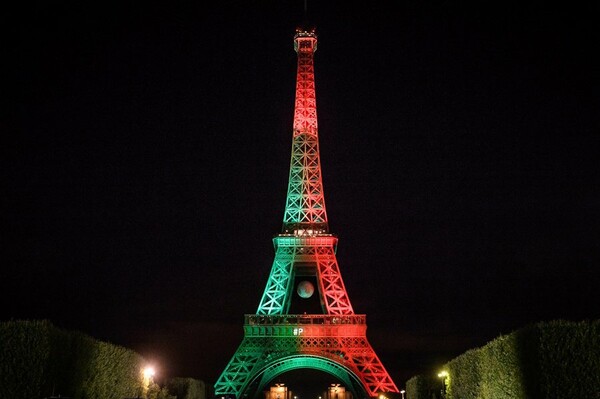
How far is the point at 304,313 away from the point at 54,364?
3299 cm

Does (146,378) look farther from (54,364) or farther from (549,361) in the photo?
(549,361)

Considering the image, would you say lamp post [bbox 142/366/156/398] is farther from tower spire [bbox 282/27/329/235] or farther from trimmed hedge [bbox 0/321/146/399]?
tower spire [bbox 282/27/329/235]

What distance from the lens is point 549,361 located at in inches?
923

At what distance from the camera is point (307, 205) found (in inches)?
2344

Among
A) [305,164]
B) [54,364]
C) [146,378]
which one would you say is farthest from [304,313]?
[54,364]

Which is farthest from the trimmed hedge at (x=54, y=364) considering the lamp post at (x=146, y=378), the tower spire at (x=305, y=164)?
the tower spire at (x=305, y=164)

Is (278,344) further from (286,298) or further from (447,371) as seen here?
(447,371)

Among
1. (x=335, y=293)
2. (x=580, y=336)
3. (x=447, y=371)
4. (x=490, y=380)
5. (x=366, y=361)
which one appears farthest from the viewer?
(x=335, y=293)

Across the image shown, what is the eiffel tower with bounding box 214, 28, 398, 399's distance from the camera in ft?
170

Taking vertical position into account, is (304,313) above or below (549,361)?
above

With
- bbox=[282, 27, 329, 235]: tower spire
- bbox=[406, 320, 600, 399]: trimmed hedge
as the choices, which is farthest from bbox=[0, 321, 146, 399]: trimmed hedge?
bbox=[282, 27, 329, 235]: tower spire

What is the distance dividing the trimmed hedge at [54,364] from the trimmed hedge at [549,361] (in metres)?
17.9

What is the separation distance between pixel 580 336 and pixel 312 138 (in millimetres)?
39877

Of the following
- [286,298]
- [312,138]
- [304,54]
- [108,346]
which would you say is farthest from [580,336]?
[304,54]
